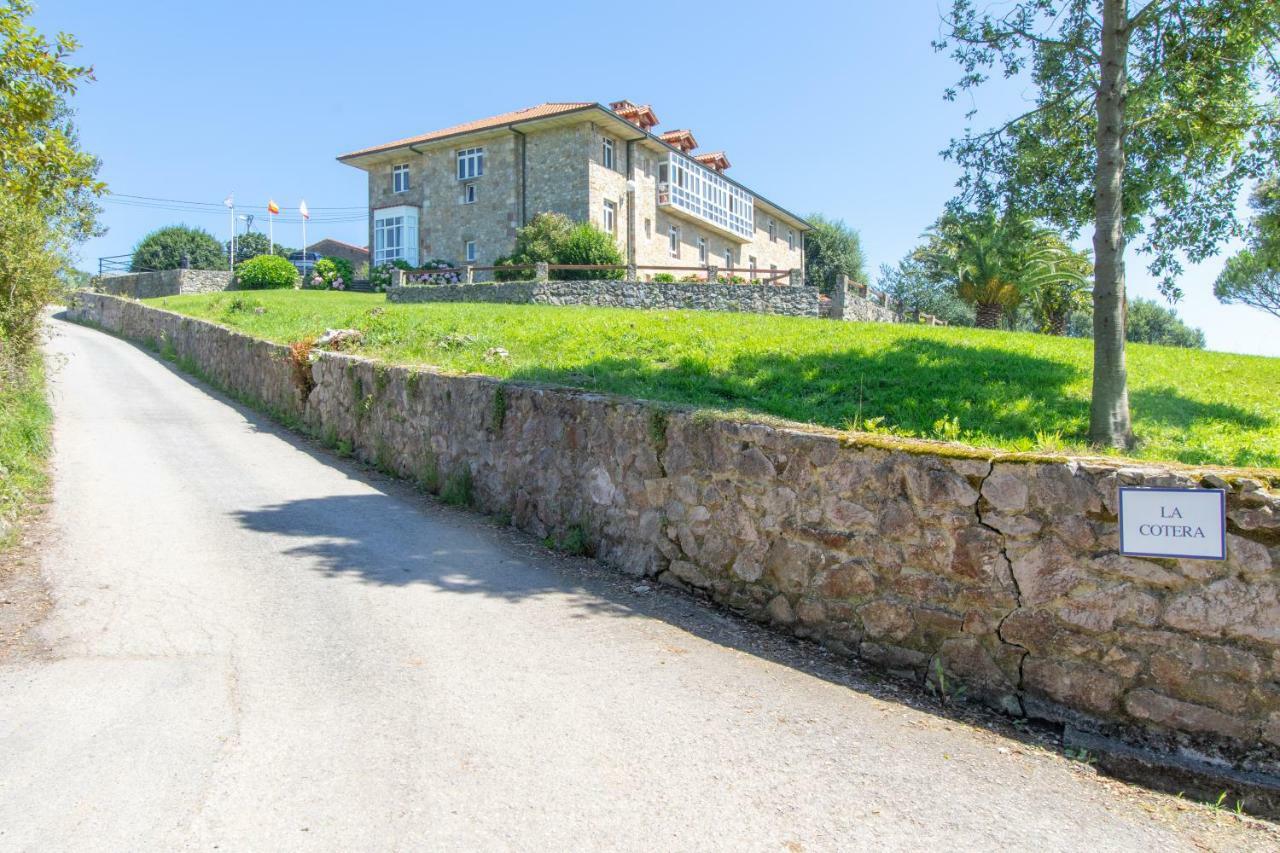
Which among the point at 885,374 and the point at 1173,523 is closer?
the point at 1173,523

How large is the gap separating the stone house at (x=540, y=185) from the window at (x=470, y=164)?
0.16 feet

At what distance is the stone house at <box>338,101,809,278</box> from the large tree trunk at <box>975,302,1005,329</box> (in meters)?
11.7

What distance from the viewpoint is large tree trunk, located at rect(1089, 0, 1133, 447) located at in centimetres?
784

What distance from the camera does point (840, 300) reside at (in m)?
26.9

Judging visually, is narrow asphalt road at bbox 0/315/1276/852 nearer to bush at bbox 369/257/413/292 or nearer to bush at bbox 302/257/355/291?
bush at bbox 369/257/413/292

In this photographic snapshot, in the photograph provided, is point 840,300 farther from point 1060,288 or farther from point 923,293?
point 923,293

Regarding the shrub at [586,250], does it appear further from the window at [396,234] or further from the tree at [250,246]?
the tree at [250,246]

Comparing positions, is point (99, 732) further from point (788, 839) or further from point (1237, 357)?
point (1237, 357)

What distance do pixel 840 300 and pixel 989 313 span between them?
525 centimetres

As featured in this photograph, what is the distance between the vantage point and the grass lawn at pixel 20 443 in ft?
24.3

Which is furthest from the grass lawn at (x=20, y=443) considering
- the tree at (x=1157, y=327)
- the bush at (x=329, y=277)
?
the tree at (x=1157, y=327)

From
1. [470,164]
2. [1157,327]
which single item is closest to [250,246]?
[470,164]

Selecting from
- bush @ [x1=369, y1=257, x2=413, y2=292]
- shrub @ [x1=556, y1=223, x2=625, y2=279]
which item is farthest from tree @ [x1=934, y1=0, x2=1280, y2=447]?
bush @ [x1=369, y1=257, x2=413, y2=292]

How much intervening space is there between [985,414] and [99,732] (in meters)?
7.44
